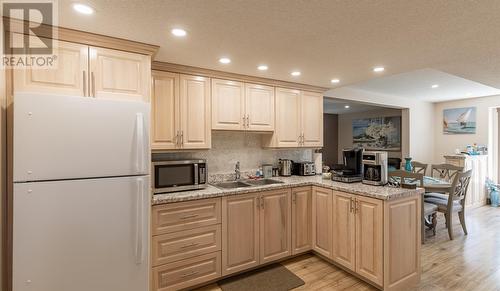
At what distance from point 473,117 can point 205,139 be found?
6.11m

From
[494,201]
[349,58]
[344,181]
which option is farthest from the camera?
[494,201]

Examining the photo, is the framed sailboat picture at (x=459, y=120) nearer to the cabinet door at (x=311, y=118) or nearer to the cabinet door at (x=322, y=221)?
the cabinet door at (x=311, y=118)

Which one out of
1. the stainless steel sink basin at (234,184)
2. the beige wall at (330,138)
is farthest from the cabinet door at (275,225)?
the beige wall at (330,138)

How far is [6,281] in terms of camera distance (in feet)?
→ 5.50

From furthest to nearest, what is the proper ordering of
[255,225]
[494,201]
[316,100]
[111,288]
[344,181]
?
[494,201], [316,100], [344,181], [255,225], [111,288]

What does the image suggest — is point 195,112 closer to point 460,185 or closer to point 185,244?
point 185,244

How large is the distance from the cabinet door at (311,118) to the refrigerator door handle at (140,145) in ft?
7.72

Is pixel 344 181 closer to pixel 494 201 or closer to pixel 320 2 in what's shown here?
pixel 320 2

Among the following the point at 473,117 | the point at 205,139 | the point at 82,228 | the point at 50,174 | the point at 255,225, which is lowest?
the point at 255,225

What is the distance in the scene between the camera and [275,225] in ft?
9.32

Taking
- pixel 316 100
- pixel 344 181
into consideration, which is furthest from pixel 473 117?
pixel 344 181

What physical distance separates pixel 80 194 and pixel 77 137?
15.5 inches

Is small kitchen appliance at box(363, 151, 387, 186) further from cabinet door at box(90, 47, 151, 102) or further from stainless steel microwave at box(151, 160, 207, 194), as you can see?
cabinet door at box(90, 47, 151, 102)

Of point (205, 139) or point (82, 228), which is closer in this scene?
point (82, 228)
